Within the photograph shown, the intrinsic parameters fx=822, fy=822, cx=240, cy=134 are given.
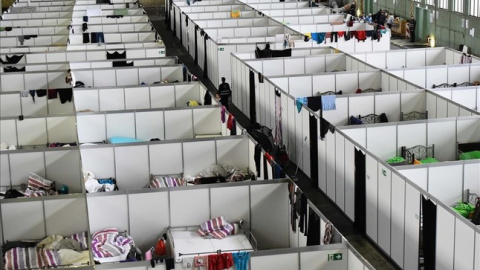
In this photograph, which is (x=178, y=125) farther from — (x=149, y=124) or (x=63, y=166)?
(x=63, y=166)

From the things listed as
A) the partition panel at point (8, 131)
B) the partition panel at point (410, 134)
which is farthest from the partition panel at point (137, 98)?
the partition panel at point (410, 134)

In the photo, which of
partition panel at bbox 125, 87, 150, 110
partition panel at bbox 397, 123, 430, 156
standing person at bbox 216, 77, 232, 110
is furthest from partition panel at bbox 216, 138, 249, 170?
standing person at bbox 216, 77, 232, 110

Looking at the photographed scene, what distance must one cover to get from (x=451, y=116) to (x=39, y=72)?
12.3 meters

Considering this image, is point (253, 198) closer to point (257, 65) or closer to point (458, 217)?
point (458, 217)

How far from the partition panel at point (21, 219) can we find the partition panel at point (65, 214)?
124mm

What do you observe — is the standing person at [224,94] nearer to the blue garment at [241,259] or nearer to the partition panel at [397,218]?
the partition panel at [397,218]

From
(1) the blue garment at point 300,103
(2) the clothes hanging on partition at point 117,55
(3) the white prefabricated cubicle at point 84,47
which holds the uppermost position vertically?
(3) the white prefabricated cubicle at point 84,47

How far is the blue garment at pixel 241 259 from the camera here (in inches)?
426

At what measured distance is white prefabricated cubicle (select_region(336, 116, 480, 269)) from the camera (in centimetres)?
1223

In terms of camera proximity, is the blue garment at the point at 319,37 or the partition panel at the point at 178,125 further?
the blue garment at the point at 319,37

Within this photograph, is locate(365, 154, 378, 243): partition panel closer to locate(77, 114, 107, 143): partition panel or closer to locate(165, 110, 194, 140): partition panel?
locate(165, 110, 194, 140): partition panel

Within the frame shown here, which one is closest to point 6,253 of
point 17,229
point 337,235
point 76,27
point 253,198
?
point 17,229

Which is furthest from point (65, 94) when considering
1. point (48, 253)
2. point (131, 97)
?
point (48, 253)

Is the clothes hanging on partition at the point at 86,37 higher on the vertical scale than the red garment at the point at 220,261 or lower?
higher
